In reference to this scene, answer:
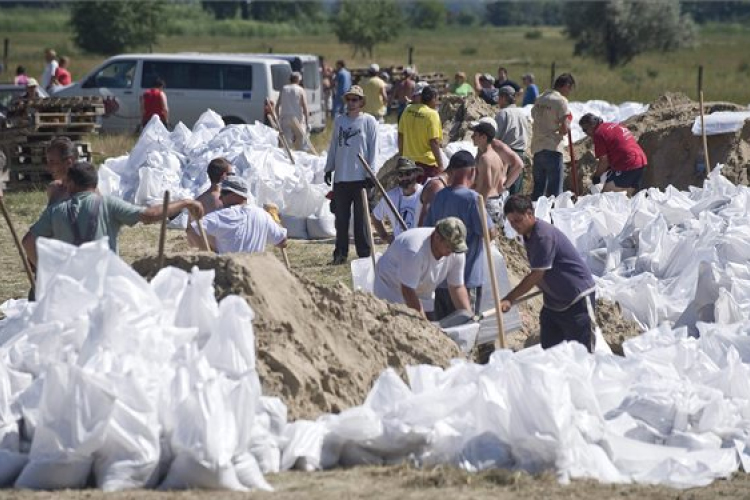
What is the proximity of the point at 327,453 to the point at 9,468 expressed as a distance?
4.95 ft

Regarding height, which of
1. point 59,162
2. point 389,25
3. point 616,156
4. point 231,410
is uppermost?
point 59,162

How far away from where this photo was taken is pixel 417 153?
14383 millimetres

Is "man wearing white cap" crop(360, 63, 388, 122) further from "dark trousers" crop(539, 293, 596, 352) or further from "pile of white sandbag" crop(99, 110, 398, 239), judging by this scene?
"dark trousers" crop(539, 293, 596, 352)

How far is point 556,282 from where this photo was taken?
29.9ft

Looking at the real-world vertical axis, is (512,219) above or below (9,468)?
above

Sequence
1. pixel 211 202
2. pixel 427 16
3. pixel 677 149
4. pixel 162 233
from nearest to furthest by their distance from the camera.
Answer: pixel 162 233 < pixel 211 202 < pixel 677 149 < pixel 427 16

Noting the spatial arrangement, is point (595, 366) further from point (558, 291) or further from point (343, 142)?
point (343, 142)

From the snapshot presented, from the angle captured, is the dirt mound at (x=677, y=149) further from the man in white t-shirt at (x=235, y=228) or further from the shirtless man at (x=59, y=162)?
the shirtless man at (x=59, y=162)

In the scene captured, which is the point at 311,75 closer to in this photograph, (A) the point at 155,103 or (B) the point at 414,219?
(A) the point at 155,103

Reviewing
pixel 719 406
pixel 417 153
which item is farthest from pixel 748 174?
pixel 719 406

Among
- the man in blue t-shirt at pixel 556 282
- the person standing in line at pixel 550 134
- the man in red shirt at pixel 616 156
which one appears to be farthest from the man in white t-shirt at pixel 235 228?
the man in red shirt at pixel 616 156

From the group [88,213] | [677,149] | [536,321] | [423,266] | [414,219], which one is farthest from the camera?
[677,149]

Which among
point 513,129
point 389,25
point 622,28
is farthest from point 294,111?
point 389,25

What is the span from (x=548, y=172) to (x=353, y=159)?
2.81 metres
